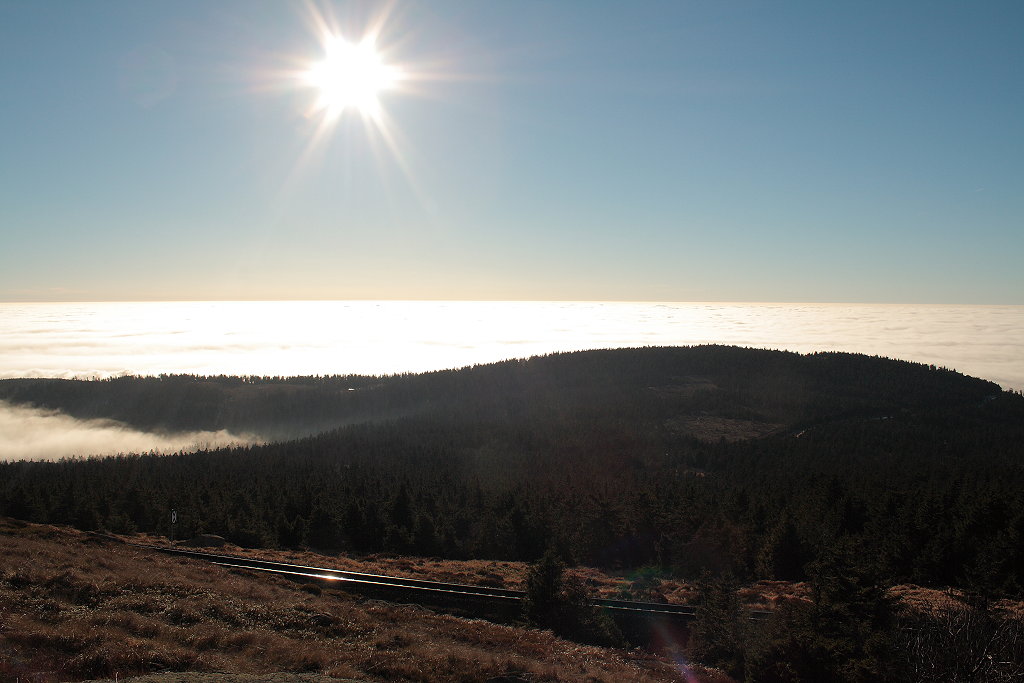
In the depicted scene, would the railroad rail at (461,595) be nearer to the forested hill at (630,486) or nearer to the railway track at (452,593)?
the railway track at (452,593)

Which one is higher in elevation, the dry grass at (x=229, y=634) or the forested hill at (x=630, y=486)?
the dry grass at (x=229, y=634)

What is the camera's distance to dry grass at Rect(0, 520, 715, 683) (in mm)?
14430

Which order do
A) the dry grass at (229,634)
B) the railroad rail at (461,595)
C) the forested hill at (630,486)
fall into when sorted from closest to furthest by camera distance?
the dry grass at (229,634) → the railroad rail at (461,595) → the forested hill at (630,486)

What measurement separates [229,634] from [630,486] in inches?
3190

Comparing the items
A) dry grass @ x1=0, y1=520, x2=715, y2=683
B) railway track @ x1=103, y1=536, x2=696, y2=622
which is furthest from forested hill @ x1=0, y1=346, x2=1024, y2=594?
dry grass @ x1=0, y1=520, x2=715, y2=683

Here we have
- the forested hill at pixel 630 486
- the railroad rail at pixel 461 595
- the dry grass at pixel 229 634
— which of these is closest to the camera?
the dry grass at pixel 229 634

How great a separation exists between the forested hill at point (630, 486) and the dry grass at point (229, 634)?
13.6 metres

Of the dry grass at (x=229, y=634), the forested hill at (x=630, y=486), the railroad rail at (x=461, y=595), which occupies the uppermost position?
the dry grass at (x=229, y=634)

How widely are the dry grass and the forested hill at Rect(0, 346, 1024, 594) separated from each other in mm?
13601

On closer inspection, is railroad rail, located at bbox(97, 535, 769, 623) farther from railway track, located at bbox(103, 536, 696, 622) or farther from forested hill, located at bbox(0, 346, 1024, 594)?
forested hill, located at bbox(0, 346, 1024, 594)

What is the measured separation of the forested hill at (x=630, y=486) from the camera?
4869 centimetres

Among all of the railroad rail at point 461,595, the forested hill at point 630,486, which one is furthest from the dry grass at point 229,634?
the forested hill at point 630,486

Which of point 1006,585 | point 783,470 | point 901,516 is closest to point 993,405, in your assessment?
point 783,470

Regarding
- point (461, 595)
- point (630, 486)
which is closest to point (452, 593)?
point (461, 595)
